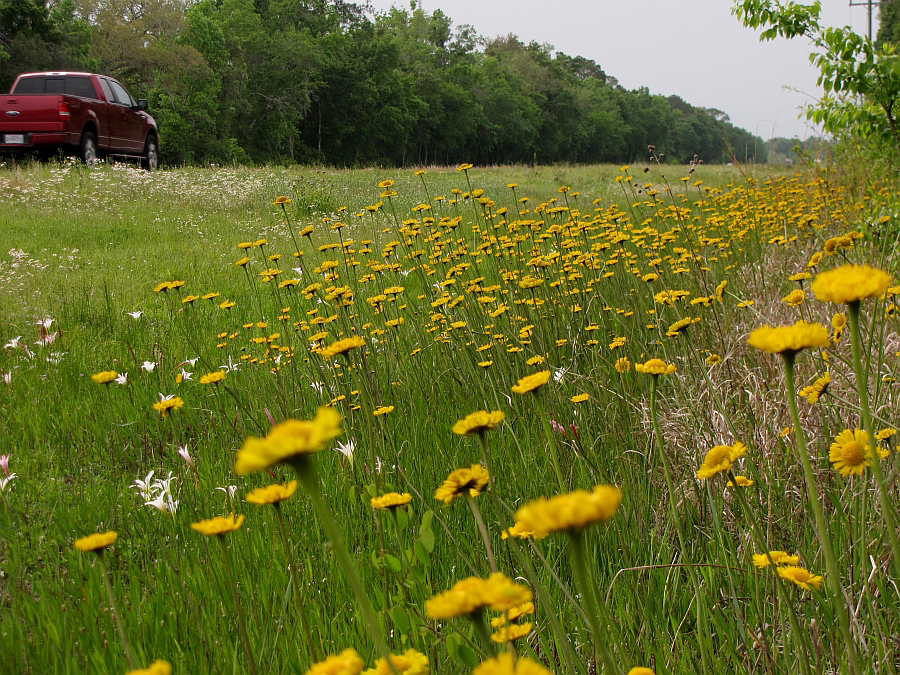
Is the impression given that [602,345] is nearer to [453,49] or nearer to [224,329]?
[224,329]

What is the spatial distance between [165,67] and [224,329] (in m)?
33.7

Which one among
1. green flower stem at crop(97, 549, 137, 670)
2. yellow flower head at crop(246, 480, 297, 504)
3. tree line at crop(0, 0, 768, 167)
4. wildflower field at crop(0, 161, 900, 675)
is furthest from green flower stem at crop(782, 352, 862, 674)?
tree line at crop(0, 0, 768, 167)

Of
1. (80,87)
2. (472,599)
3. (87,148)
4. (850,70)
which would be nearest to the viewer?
(472,599)

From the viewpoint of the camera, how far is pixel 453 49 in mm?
72562

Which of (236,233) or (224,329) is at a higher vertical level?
(236,233)

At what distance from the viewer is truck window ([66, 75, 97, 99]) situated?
38.3 ft

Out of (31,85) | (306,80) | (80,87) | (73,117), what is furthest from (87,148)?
(306,80)

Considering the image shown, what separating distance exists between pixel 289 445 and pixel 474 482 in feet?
1.24

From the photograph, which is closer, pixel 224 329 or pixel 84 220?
pixel 224 329

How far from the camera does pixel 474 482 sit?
2.91 ft

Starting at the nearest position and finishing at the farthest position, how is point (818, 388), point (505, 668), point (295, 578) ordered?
point (505, 668) → point (295, 578) → point (818, 388)

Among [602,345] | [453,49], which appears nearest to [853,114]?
[602,345]

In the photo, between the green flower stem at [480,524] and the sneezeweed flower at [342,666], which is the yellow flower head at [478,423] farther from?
the sneezeweed flower at [342,666]

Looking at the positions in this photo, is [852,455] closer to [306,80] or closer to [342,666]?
[342,666]
